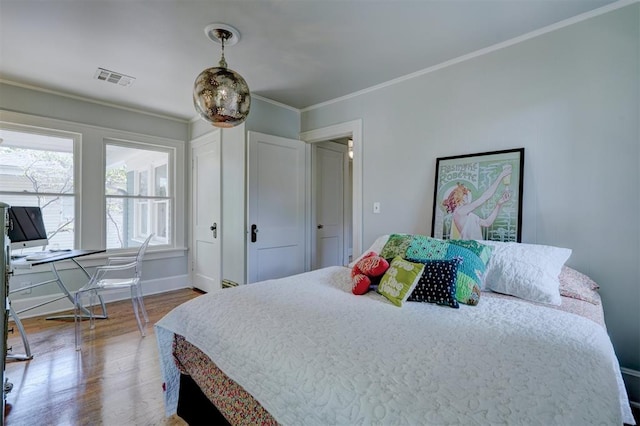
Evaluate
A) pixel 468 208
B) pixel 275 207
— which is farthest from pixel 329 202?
pixel 468 208

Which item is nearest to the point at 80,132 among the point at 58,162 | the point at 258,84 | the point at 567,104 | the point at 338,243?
the point at 58,162

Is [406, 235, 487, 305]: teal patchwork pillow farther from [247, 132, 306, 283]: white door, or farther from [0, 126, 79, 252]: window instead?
[0, 126, 79, 252]: window

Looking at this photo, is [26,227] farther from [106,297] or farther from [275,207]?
[275,207]

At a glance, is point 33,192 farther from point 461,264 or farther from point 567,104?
point 567,104

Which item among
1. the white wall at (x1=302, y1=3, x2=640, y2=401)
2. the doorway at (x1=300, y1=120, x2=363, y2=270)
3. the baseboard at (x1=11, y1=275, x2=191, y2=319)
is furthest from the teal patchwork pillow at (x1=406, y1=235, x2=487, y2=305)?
the baseboard at (x1=11, y1=275, x2=191, y2=319)

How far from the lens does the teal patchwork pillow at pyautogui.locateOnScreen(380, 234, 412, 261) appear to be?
192 centimetres

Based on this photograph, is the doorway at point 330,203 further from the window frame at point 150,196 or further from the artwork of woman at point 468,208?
the window frame at point 150,196

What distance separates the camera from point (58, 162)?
3402 millimetres

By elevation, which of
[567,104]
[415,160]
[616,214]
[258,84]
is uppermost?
[258,84]

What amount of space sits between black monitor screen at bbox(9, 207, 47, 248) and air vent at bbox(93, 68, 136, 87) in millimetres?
1430

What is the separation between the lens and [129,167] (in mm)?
3947

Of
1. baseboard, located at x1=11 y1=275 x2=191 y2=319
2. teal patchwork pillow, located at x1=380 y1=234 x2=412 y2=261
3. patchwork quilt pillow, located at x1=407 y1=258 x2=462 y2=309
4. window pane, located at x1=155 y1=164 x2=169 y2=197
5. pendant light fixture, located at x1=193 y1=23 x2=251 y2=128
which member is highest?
pendant light fixture, located at x1=193 y1=23 x2=251 y2=128

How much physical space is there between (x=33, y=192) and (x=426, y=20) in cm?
421

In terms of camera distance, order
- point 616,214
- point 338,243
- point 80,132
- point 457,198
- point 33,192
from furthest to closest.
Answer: point 338,243
point 80,132
point 33,192
point 457,198
point 616,214
